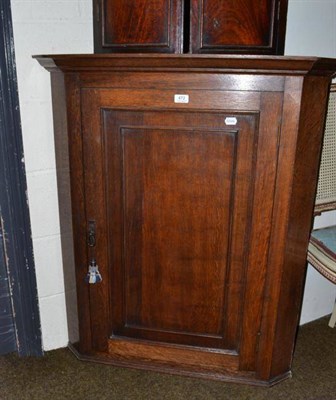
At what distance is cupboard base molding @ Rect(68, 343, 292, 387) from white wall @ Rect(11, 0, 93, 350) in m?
0.37

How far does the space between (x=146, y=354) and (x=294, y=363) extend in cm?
72

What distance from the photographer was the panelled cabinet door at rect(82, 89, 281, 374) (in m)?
1.55

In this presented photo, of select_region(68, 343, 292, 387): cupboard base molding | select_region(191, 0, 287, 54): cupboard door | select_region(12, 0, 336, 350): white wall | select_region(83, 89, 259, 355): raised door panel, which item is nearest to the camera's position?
select_region(191, 0, 287, 54): cupboard door

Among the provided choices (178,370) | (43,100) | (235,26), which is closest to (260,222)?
(235,26)

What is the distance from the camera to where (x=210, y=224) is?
66.6 inches

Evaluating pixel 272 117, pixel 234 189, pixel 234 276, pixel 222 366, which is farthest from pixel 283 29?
pixel 222 366

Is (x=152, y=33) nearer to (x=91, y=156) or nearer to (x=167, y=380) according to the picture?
(x=91, y=156)

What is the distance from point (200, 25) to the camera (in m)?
1.46

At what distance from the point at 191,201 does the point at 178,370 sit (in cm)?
83

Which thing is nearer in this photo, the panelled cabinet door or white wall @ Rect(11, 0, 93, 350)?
the panelled cabinet door

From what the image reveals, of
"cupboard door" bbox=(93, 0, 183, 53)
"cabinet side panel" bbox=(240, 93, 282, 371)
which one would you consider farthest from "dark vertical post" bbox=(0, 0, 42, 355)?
"cabinet side panel" bbox=(240, 93, 282, 371)

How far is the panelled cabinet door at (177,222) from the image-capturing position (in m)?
1.55

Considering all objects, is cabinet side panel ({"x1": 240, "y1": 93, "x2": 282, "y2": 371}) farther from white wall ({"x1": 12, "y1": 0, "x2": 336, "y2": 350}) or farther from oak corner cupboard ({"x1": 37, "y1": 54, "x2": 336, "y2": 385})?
white wall ({"x1": 12, "y1": 0, "x2": 336, "y2": 350})

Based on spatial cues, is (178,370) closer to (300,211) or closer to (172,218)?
(172,218)
